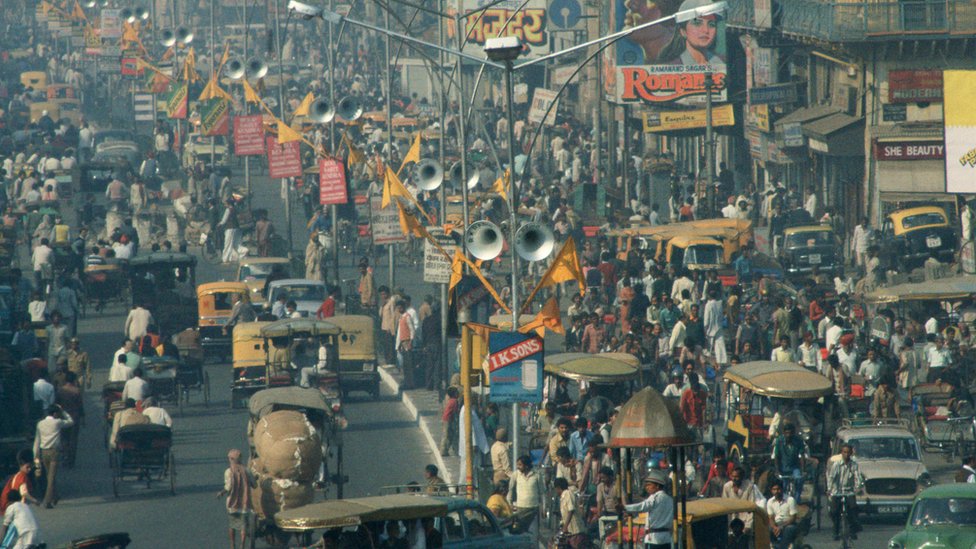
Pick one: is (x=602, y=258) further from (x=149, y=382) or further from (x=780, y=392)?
(x=780, y=392)

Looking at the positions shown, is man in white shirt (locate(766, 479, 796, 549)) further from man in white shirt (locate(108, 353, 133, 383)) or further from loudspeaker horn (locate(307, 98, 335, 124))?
loudspeaker horn (locate(307, 98, 335, 124))

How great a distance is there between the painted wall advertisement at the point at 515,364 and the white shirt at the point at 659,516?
547cm

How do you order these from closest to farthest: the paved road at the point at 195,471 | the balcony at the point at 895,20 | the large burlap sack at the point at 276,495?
the large burlap sack at the point at 276,495 → the paved road at the point at 195,471 → the balcony at the point at 895,20

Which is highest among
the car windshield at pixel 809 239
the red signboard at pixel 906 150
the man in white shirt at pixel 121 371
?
the red signboard at pixel 906 150

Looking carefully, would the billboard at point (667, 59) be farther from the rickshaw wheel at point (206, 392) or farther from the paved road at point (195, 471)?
the rickshaw wheel at point (206, 392)

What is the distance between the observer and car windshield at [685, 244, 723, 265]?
4003cm

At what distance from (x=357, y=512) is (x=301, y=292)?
20557 millimetres

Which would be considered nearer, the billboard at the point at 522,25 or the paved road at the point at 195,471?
the paved road at the point at 195,471

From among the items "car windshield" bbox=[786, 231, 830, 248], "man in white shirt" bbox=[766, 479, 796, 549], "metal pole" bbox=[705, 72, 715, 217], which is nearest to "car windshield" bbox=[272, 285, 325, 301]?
"car windshield" bbox=[786, 231, 830, 248]

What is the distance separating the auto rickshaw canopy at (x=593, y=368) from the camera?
28.7m

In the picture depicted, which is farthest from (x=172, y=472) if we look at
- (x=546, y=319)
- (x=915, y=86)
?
(x=915, y=86)

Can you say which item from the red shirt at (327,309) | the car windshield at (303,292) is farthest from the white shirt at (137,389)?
the car windshield at (303,292)

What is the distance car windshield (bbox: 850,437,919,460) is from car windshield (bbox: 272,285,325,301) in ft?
48.4

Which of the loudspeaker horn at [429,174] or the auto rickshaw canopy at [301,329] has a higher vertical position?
the loudspeaker horn at [429,174]
